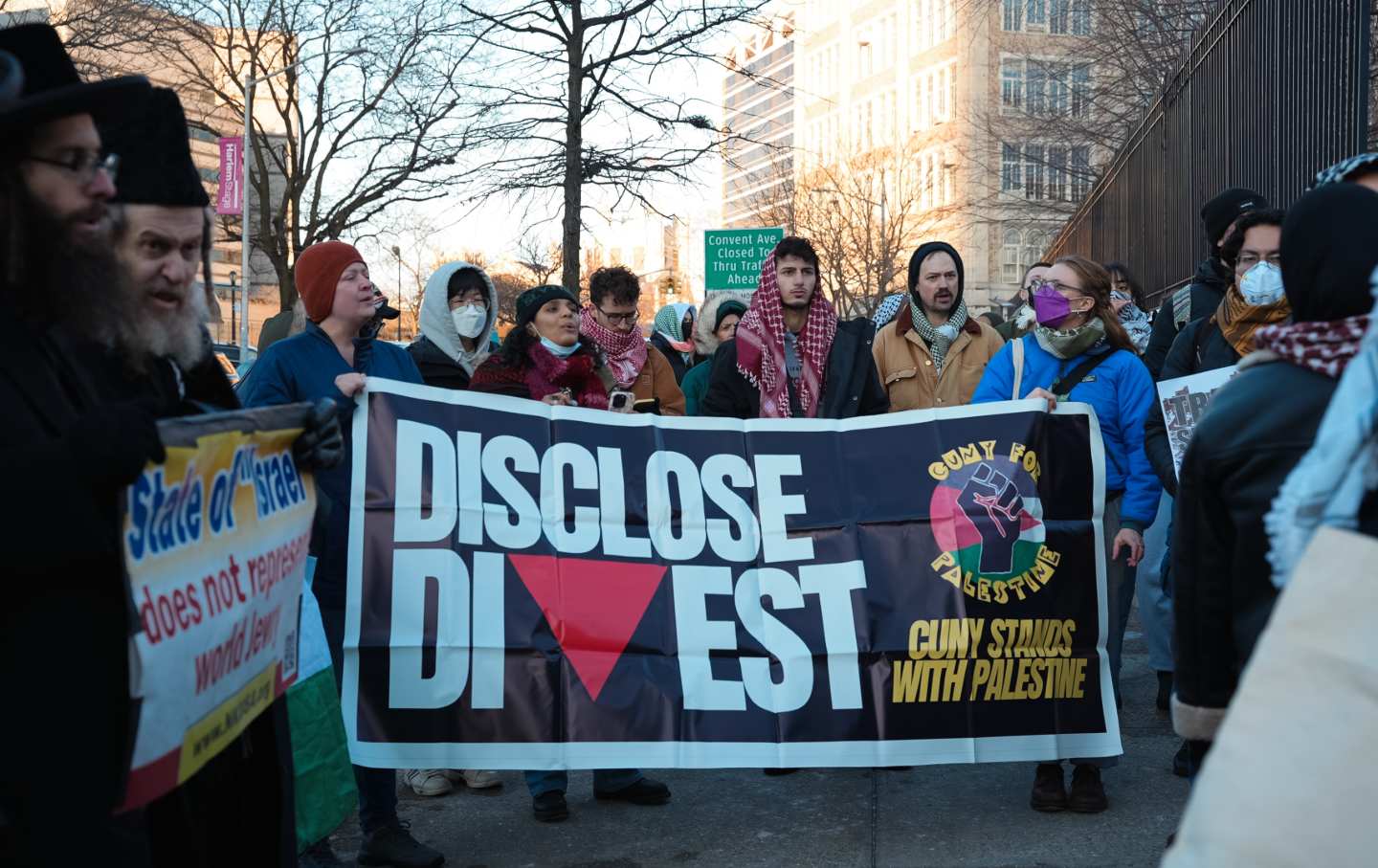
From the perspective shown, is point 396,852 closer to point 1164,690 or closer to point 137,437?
point 137,437

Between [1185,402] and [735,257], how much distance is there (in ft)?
50.7

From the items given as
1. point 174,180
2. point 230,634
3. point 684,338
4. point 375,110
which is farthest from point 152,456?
point 375,110

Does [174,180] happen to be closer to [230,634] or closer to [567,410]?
[230,634]

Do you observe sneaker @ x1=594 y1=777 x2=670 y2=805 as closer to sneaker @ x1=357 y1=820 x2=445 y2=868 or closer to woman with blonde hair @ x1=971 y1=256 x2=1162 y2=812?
sneaker @ x1=357 y1=820 x2=445 y2=868

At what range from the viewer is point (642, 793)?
5.40 metres

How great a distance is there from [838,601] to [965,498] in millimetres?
620

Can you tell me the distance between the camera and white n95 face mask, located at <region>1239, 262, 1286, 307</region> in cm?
527

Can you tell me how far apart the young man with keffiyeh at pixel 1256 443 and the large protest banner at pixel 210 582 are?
180cm

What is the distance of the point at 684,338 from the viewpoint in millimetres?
11891

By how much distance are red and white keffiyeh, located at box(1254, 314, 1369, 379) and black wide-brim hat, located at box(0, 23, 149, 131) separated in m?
2.01

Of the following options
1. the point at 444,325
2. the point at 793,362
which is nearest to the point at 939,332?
the point at 793,362

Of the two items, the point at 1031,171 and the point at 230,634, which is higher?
the point at 1031,171

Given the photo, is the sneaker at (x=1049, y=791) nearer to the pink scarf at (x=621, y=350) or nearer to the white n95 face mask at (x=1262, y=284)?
the white n95 face mask at (x=1262, y=284)

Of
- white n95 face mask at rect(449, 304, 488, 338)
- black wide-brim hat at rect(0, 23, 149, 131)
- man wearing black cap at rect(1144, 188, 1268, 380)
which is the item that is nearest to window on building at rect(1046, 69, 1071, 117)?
man wearing black cap at rect(1144, 188, 1268, 380)
